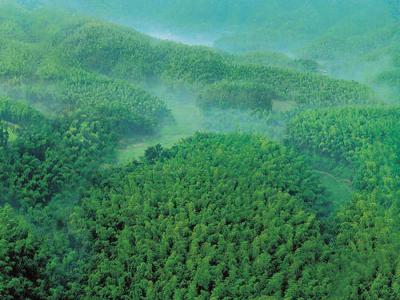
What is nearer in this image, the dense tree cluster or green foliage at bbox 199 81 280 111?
the dense tree cluster

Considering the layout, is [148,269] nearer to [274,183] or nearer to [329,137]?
[274,183]

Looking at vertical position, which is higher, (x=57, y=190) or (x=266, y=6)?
(x=266, y=6)

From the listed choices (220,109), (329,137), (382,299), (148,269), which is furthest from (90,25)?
(382,299)

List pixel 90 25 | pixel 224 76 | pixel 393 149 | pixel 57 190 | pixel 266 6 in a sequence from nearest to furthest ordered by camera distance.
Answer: pixel 57 190 < pixel 393 149 < pixel 224 76 < pixel 90 25 < pixel 266 6

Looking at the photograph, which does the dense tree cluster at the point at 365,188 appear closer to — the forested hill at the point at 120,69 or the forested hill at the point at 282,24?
the forested hill at the point at 120,69

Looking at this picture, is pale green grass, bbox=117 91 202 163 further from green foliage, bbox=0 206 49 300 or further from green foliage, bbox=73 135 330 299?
green foliage, bbox=0 206 49 300

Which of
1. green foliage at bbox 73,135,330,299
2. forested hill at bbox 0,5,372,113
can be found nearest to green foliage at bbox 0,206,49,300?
green foliage at bbox 73,135,330,299

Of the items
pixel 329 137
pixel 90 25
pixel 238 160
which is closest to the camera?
pixel 238 160

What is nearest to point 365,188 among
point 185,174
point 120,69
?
point 185,174
